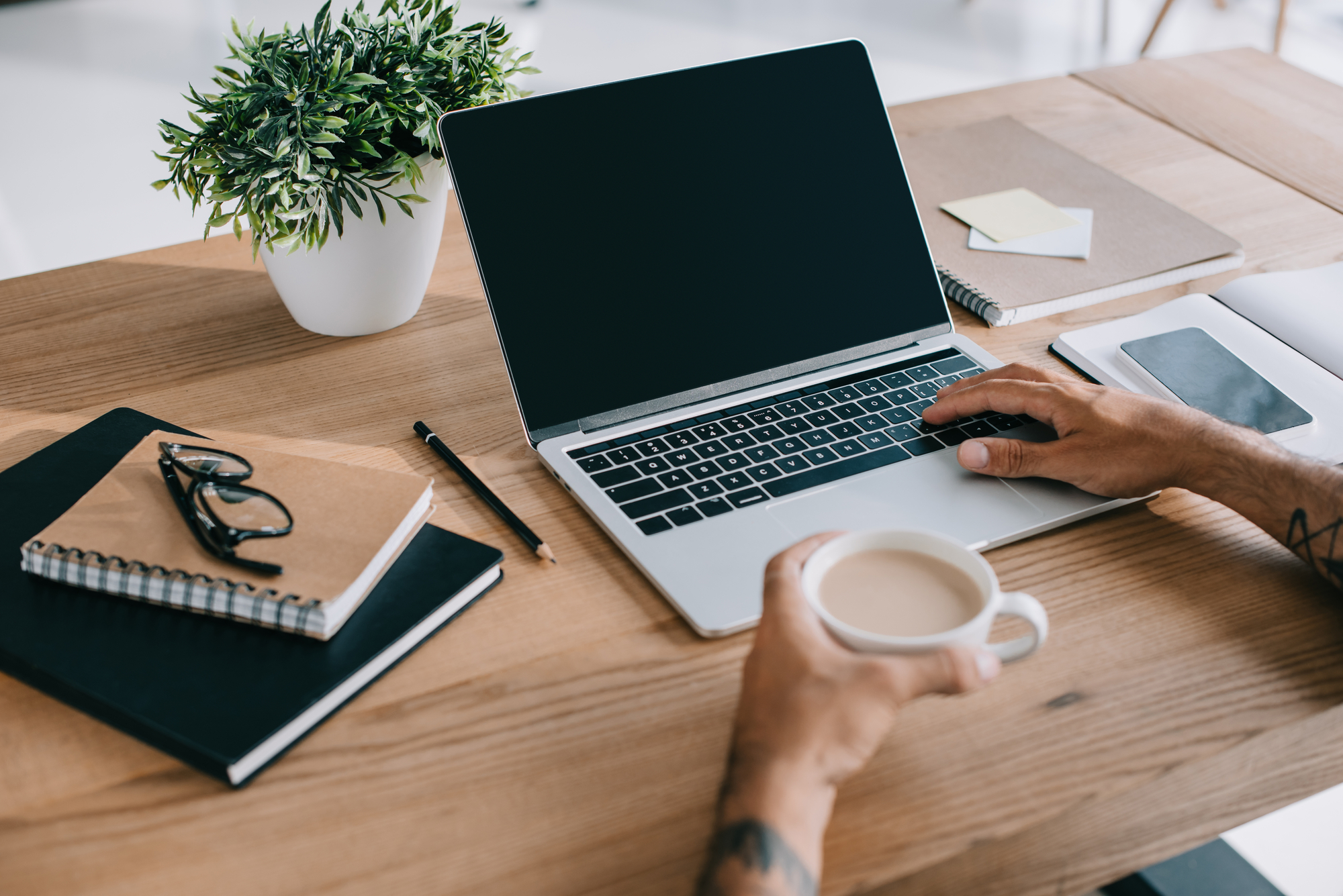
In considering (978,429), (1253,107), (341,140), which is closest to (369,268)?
(341,140)

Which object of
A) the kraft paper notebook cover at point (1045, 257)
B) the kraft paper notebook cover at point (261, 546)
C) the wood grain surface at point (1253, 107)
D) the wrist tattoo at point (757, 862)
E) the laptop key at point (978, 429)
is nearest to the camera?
the wrist tattoo at point (757, 862)

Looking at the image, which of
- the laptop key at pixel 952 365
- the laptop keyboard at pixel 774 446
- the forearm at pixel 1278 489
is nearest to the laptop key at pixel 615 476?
the laptop keyboard at pixel 774 446

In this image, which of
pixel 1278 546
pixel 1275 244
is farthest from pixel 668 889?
pixel 1275 244

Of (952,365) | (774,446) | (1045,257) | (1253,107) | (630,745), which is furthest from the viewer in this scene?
(1253,107)

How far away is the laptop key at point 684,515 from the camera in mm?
798

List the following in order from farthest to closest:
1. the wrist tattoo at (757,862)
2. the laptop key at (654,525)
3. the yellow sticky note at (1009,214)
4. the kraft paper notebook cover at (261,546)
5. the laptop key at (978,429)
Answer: the yellow sticky note at (1009,214), the laptop key at (978,429), the laptop key at (654,525), the kraft paper notebook cover at (261,546), the wrist tattoo at (757,862)

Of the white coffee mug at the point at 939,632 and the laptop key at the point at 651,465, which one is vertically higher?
the white coffee mug at the point at 939,632

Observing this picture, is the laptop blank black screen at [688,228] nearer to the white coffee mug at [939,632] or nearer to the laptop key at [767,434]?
the laptop key at [767,434]

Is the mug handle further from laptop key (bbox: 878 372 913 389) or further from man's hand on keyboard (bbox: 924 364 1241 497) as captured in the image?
laptop key (bbox: 878 372 913 389)

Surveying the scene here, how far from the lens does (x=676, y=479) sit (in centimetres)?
84

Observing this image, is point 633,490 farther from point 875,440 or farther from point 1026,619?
point 1026,619

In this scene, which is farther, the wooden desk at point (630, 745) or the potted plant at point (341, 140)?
the potted plant at point (341, 140)

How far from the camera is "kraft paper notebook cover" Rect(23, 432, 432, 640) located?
683 mm

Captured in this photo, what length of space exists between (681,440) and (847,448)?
144 millimetres
